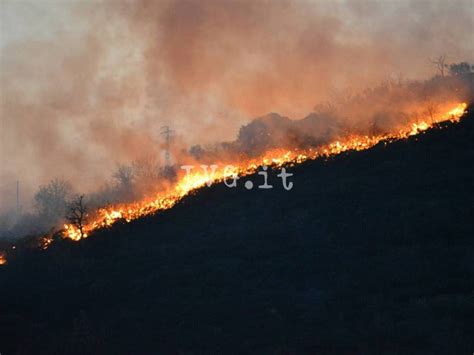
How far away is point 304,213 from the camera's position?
143 ft

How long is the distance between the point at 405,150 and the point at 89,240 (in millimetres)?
31134

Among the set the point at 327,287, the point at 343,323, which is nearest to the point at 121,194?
the point at 327,287

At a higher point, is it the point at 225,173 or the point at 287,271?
the point at 225,173

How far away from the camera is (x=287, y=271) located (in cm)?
3553

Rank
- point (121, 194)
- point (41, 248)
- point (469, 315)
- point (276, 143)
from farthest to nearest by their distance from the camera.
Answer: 1. point (121, 194)
2. point (276, 143)
3. point (41, 248)
4. point (469, 315)

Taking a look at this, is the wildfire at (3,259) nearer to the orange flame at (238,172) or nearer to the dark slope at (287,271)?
the dark slope at (287,271)

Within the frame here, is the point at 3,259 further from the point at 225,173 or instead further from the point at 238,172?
the point at 238,172

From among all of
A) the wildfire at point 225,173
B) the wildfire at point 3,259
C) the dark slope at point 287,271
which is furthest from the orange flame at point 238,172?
the wildfire at point 3,259

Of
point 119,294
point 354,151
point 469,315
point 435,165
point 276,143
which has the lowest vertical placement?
point 469,315

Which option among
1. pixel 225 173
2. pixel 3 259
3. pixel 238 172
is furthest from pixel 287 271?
pixel 3 259

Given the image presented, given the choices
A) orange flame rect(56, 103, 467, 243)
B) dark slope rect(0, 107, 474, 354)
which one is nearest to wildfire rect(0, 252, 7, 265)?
dark slope rect(0, 107, 474, 354)

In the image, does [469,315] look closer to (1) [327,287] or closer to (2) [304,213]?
(1) [327,287]

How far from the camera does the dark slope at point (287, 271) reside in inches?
1027

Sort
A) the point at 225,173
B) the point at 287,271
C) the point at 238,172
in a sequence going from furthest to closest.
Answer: the point at 225,173 < the point at 238,172 < the point at 287,271
